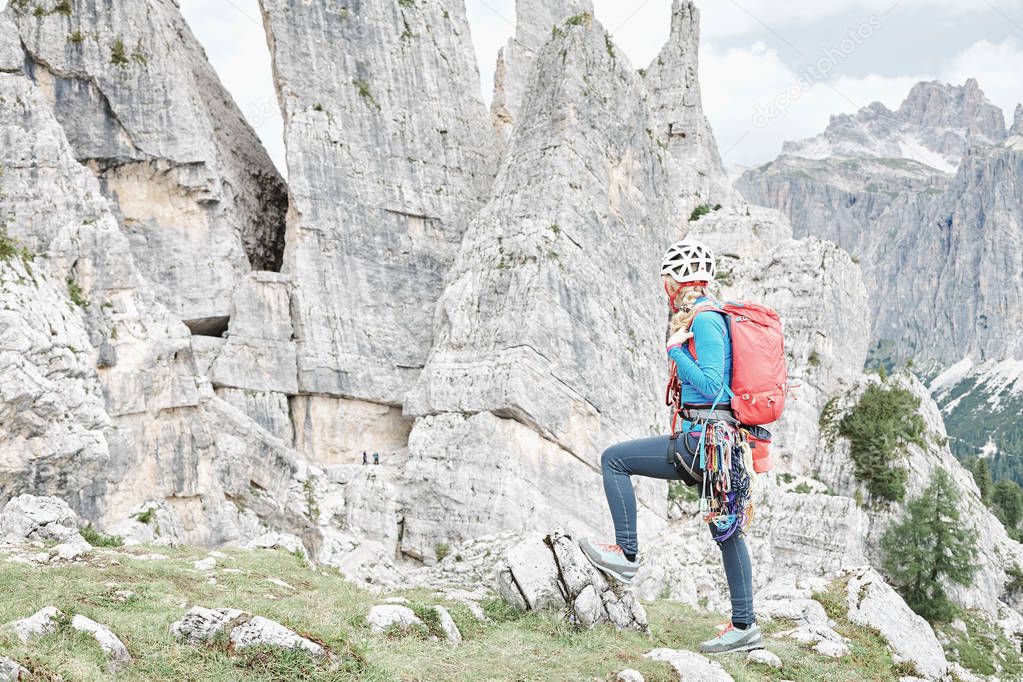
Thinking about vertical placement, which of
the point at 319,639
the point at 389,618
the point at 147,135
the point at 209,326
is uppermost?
the point at 147,135

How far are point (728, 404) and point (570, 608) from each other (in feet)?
10.1

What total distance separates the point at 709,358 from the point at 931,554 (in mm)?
28686

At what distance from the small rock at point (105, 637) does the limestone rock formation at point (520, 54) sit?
3551cm

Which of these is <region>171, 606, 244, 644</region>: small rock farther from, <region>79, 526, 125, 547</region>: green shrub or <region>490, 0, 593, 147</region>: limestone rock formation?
<region>490, 0, 593, 147</region>: limestone rock formation

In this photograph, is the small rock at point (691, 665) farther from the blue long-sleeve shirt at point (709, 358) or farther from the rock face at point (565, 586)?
the blue long-sleeve shirt at point (709, 358)

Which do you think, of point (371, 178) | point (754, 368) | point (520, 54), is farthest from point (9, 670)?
point (520, 54)

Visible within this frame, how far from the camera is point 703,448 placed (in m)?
8.32

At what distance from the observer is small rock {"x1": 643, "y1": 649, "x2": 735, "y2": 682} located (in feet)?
25.0

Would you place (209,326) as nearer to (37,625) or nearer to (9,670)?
(37,625)

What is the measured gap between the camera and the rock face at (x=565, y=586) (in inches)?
368

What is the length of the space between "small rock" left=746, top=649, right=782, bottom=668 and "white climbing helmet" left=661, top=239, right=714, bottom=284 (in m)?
4.17

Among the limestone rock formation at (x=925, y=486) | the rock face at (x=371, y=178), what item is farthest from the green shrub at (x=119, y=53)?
the limestone rock formation at (x=925, y=486)

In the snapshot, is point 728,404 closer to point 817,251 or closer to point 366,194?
point 366,194

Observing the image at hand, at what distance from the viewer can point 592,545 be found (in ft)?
31.8
